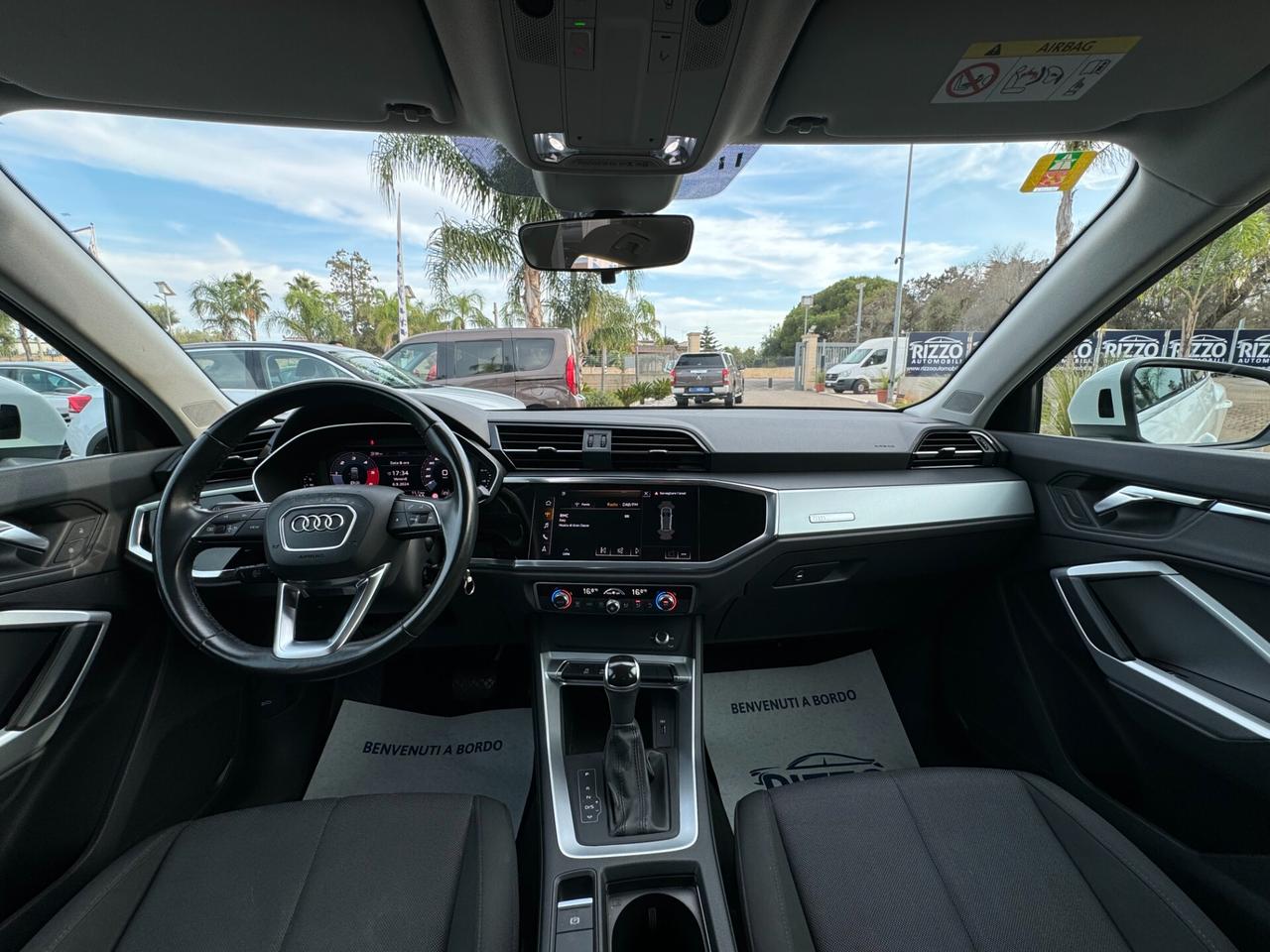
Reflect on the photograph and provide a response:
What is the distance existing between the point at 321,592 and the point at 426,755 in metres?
1.19

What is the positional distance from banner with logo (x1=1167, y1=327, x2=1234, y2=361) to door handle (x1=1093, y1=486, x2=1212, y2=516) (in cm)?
49

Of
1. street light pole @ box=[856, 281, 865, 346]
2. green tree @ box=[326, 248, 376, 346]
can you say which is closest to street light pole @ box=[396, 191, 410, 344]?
green tree @ box=[326, 248, 376, 346]

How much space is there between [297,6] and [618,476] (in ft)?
4.16

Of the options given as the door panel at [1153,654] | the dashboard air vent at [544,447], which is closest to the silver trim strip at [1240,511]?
the door panel at [1153,654]

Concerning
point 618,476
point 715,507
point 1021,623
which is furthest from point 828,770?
point 618,476

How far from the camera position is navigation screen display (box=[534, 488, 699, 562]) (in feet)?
5.87

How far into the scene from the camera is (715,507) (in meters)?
1.80

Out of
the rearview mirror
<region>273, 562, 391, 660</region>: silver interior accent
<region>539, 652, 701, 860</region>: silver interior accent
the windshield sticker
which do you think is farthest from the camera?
the rearview mirror

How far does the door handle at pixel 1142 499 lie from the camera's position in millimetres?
1544

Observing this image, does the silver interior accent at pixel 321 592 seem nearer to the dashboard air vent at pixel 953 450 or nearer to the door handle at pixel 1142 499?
the dashboard air vent at pixel 953 450

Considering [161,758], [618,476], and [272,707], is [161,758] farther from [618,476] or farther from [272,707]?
[618,476]

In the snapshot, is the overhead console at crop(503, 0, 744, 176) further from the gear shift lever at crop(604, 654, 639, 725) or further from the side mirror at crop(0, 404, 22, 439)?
the side mirror at crop(0, 404, 22, 439)

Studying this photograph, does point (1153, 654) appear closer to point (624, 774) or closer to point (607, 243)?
point (624, 774)

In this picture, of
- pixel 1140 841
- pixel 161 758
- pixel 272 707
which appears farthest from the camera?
pixel 272 707
